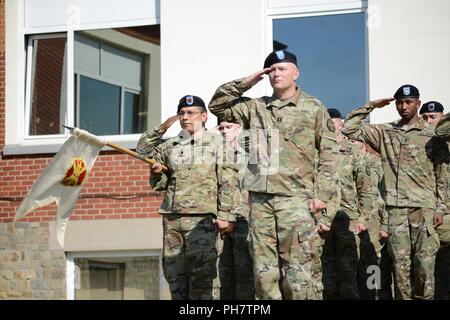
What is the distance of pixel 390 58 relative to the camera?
37.7 ft

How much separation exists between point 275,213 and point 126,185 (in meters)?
4.92

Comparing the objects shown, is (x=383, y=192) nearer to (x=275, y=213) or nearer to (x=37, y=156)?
(x=275, y=213)

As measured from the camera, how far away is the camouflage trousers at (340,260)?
10031mm

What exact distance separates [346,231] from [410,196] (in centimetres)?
118

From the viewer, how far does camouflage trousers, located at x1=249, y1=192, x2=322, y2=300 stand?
7.70 m

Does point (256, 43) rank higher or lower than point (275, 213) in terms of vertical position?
higher

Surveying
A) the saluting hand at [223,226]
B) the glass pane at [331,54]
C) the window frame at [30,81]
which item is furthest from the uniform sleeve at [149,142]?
the window frame at [30,81]

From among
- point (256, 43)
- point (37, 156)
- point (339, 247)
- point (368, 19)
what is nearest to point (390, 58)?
point (368, 19)

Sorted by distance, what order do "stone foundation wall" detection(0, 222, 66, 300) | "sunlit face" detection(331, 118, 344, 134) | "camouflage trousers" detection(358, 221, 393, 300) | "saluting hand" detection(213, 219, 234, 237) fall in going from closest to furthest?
"saluting hand" detection(213, 219, 234, 237), "camouflage trousers" detection(358, 221, 393, 300), "sunlit face" detection(331, 118, 344, 134), "stone foundation wall" detection(0, 222, 66, 300)

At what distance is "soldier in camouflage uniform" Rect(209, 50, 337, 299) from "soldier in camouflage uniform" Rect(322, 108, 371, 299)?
6.31 feet

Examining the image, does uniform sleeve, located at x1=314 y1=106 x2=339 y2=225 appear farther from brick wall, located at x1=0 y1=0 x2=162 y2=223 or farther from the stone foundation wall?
the stone foundation wall

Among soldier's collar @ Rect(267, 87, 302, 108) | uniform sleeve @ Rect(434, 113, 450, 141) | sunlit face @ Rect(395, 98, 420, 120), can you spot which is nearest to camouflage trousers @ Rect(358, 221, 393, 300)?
sunlit face @ Rect(395, 98, 420, 120)

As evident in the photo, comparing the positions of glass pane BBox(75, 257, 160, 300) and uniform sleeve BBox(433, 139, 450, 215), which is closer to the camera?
uniform sleeve BBox(433, 139, 450, 215)

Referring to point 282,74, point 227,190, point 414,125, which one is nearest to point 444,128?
point 414,125
